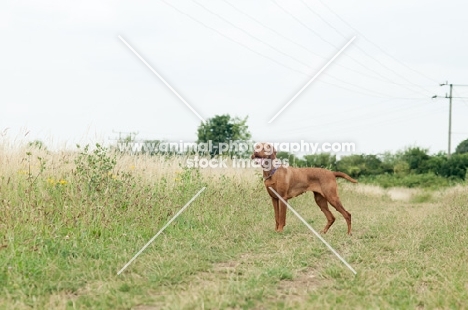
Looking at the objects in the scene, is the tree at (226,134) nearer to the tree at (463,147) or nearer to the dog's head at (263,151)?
the dog's head at (263,151)

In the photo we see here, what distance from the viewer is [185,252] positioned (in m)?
5.45

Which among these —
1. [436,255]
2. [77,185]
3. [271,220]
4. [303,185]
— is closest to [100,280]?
[77,185]

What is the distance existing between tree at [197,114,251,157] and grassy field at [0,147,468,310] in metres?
7.44

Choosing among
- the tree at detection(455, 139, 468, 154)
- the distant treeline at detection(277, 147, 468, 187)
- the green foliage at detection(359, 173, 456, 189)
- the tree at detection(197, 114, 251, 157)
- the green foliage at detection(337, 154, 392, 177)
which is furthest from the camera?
the tree at detection(455, 139, 468, 154)

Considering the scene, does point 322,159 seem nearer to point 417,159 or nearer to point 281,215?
point 417,159

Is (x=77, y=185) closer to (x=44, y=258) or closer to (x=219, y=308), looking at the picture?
(x=44, y=258)

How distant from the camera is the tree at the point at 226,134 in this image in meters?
17.2

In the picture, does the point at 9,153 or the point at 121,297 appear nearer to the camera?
the point at 121,297

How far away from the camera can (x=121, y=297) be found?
3.75m

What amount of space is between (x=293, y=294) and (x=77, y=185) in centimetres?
396

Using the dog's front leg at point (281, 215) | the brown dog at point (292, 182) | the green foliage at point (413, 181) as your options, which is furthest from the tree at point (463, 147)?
the dog's front leg at point (281, 215)

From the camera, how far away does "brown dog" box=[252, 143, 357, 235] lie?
7.68 metres

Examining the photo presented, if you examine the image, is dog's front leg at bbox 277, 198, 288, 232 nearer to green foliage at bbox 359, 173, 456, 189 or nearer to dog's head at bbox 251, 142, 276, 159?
dog's head at bbox 251, 142, 276, 159

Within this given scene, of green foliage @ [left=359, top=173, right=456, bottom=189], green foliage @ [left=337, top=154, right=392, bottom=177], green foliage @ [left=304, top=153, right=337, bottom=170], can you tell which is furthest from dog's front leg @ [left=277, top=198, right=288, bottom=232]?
green foliage @ [left=337, top=154, right=392, bottom=177]
